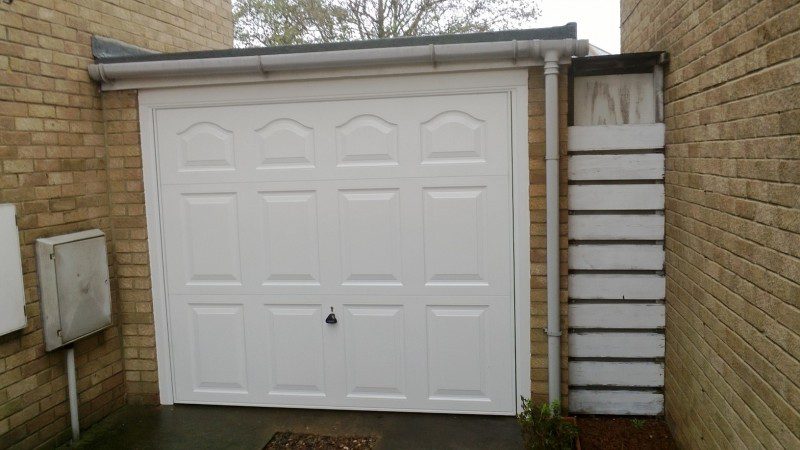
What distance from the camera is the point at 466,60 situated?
418cm

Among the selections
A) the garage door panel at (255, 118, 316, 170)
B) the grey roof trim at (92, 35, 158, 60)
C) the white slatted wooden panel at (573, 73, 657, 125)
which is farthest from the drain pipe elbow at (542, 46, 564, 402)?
the grey roof trim at (92, 35, 158, 60)

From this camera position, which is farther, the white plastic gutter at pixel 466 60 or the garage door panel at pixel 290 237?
the garage door panel at pixel 290 237

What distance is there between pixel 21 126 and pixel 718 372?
4141mm

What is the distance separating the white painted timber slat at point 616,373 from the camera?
14.5 ft

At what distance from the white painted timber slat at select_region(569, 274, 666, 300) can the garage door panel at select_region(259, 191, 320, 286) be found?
177cm

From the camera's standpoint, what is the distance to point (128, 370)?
16.1 feet

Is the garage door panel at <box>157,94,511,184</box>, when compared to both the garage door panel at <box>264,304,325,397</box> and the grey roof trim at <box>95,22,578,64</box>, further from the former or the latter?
the garage door panel at <box>264,304,325,397</box>

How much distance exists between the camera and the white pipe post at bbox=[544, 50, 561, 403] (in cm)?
408

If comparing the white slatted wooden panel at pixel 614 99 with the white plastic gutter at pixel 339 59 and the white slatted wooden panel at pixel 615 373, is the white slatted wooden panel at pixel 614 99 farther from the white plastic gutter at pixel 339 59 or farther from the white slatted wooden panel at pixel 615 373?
the white slatted wooden panel at pixel 615 373

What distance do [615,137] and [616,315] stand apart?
3.85 feet

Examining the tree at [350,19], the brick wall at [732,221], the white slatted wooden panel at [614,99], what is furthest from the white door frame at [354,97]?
the tree at [350,19]

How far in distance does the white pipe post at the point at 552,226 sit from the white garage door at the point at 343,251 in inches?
10.8

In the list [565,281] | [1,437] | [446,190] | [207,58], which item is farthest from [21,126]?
[565,281]

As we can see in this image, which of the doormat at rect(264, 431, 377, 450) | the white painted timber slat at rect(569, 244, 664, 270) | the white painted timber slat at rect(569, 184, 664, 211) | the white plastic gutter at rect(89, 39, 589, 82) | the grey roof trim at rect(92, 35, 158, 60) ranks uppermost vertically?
the grey roof trim at rect(92, 35, 158, 60)
